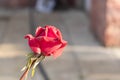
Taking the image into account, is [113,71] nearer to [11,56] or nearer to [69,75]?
[69,75]

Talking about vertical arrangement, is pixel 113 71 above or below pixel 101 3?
below

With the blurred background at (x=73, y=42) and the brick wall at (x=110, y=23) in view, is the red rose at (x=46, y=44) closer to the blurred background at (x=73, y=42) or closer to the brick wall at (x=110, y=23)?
the blurred background at (x=73, y=42)

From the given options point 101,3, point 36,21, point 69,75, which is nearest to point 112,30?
point 101,3

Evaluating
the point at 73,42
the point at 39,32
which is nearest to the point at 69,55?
the point at 73,42

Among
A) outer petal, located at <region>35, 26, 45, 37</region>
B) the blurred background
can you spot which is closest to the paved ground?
the blurred background

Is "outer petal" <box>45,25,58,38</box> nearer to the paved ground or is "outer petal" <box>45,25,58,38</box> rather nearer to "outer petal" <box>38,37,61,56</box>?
"outer petal" <box>38,37,61,56</box>

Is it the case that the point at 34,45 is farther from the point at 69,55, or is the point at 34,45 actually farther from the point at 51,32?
the point at 69,55

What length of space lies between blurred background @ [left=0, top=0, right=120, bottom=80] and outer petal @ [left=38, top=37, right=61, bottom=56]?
3076 millimetres

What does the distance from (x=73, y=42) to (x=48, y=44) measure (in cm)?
468

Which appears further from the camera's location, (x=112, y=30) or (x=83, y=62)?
(x=112, y=30)

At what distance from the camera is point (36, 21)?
6.83 meters

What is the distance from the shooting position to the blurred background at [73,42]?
440 centimetres

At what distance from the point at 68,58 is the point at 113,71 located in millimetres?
677

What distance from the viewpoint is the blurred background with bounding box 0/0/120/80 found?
440 centimetres
